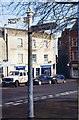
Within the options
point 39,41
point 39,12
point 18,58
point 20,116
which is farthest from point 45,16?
point 18,58

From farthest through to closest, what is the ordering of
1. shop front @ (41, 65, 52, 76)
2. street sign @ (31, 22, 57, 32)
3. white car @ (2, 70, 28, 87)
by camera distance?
shop front @ (41, 65, 52, 76) < white car @ (2, 70, 28, 87) < street sign @ (31, 22, 57, 32)

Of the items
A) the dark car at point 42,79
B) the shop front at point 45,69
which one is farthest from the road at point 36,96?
the shop front at point 45,69

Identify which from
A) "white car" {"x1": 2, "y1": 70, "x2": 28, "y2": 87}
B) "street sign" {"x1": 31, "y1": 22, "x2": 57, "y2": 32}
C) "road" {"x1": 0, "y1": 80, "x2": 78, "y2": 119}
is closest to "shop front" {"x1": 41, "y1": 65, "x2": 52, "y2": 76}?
"white car" {"x1": 2, "y1": 70, "x2": 28, "y2": 87}

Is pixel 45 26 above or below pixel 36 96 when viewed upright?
above

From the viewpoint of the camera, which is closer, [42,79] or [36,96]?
[36,96]

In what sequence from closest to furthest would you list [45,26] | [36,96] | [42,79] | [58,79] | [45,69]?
[45,26] → [36,96] → [42,79] → [58,79] → [45,69]

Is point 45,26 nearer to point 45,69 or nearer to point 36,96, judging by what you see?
point 36,96

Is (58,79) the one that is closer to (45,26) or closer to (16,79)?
(16,79)

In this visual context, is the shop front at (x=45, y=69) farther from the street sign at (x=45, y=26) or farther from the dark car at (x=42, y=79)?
the street sign at (x=45, y=26)

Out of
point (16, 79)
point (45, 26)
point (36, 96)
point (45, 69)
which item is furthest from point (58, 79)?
point (45, 26)

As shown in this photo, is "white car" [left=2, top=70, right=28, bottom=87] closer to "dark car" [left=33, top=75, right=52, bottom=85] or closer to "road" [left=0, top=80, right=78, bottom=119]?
"dark car" [left=33, top=75, right=52, bottom=85]

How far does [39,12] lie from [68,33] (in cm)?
172

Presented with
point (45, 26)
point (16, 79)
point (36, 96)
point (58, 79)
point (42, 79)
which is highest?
point (45, 26)

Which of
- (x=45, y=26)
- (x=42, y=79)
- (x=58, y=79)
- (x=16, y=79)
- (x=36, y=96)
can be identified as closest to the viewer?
(x=45, y=26)
